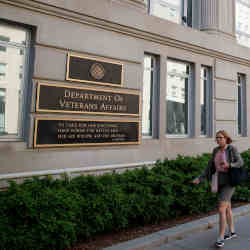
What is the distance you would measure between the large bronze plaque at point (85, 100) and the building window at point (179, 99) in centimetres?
183

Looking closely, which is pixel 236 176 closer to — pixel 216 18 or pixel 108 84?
pixel 108 84

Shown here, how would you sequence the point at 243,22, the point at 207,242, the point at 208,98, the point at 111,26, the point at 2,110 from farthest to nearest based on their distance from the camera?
the point at 243,22, the point at 208,98, the point at 111,26, the point at 2,110, the point at 207,242

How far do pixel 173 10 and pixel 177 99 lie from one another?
11.3 feet

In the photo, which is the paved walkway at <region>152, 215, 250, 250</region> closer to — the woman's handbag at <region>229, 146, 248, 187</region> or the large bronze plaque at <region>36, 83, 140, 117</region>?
the woman's handbag at <region>229, 146, 248, 187</region>

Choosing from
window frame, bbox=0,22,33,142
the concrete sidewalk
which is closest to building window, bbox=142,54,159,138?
the concrete sidewalk

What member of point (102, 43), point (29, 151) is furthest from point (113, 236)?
point (102, 43)

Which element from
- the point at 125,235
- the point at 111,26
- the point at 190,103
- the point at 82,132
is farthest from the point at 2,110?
the point at 190,103

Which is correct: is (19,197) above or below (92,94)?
below

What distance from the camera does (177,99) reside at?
959 cm

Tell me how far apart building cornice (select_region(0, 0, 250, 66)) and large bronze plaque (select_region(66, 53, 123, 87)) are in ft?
3.25

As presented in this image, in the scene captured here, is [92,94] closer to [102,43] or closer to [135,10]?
[102,43]

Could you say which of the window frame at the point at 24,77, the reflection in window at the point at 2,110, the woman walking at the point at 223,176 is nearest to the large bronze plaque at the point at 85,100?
the window frame at the point at 24,77

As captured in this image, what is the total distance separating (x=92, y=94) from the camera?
7.11 m

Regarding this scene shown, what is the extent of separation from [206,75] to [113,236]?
Answer: 7527mm
